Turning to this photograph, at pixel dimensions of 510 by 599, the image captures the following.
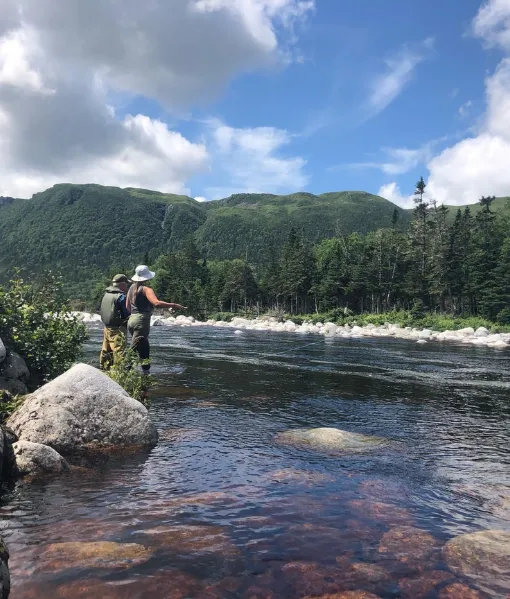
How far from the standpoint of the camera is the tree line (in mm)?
65375

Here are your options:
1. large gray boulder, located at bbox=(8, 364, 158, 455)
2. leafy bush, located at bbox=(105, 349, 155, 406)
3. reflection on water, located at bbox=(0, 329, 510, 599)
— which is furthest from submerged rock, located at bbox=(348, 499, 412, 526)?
leafy bush, located at bbox=(105, 349, 155, 406)

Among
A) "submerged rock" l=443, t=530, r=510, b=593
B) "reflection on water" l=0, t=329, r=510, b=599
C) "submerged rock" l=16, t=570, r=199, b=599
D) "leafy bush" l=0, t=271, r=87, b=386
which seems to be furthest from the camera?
"leafy bush" l=0, t=271, r=87, b=386

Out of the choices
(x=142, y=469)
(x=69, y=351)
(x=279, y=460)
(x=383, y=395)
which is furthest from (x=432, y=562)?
(x=383, y=395)

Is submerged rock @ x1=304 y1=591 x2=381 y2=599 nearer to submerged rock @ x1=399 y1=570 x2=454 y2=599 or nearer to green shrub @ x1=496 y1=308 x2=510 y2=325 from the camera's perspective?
submerged rock @ x1=399 y1=570 x2=454 y2=599

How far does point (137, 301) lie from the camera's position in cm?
1125

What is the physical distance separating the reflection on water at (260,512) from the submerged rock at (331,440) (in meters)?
0.29

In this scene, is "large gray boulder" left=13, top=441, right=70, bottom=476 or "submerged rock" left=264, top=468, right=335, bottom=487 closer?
"large gray boulder" left=13, top=441, right=70, bottom=476

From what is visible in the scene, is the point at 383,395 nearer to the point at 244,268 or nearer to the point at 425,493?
the point at 425,493

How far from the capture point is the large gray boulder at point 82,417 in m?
7.01

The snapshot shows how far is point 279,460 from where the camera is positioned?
7.19 metres

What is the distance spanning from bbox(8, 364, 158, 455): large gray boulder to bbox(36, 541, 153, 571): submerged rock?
9.52ft

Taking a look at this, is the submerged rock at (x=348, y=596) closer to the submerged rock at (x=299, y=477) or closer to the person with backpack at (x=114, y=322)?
the submerged rock at (x=299, y=477)

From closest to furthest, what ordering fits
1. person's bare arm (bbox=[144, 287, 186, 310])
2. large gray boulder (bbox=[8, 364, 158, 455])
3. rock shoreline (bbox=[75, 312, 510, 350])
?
1. large gray boulder (bbox=[8, 364, 158, 455])
2. person's bare arm (bbox=[144, 287, 186, 310])
3. rock shoreline (bbox=[75, 312, 510, 350])

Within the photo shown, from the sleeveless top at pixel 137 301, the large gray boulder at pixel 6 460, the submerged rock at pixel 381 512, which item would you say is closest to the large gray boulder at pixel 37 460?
the large gray boulder at pixel 6 460
